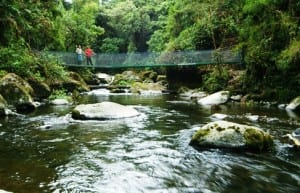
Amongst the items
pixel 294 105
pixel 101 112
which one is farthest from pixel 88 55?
pixel 294 105

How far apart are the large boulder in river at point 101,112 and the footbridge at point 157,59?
8661 mm

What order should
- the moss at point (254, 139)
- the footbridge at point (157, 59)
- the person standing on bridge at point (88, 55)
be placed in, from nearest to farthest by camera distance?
the moss at point (254, 139) → the footbridge at point (157, 59) → the person standing on bridge at point (88, 55)

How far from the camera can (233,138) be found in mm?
6691

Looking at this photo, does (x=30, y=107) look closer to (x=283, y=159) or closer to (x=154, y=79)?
(x=283, y=159)

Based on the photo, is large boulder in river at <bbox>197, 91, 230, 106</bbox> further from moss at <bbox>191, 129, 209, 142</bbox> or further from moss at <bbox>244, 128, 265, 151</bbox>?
moss at <bbox>244, 128, 265, 151</bbox>

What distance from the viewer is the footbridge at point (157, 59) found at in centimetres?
1845

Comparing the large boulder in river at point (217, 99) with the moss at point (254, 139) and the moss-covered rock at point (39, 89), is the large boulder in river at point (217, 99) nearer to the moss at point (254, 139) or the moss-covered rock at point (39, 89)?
the moss-covered rock at point (39, 89)

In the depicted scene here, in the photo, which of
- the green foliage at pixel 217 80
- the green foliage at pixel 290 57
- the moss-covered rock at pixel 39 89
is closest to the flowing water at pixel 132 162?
the green foliage at pixel 290 57

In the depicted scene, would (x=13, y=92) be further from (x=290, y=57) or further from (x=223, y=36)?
(x=223, y=36)

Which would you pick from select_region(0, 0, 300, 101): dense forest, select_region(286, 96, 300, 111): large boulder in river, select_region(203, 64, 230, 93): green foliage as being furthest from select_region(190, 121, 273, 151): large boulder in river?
select_region(203, 64, 230, 93): green foliage

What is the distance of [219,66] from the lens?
18.5 metres

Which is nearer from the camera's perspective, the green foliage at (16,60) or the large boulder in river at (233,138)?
the large boulder in river at (233,138)

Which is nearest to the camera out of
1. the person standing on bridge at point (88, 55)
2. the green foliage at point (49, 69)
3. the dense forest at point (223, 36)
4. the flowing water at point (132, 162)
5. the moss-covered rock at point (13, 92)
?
the flowing water at point (132, 162)

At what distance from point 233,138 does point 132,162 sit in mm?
1844
